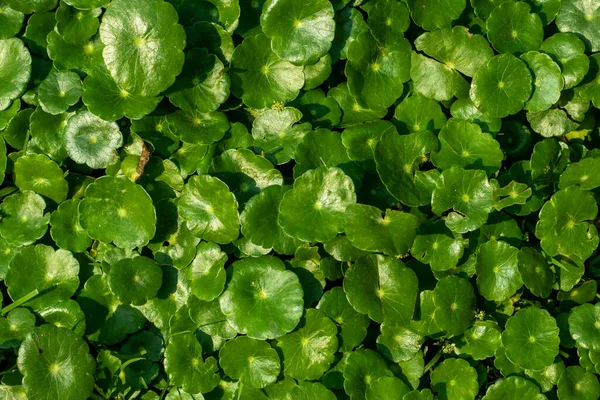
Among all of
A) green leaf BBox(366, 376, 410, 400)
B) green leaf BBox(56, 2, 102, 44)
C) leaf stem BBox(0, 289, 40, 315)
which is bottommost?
green leaf BBox(366, 376, 410, 400)

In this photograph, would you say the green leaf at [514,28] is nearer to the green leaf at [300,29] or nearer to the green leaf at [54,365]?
the green leaf at [300,29]

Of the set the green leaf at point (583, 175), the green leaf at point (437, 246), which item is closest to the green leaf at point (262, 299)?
the green leaf at point (437, 246)

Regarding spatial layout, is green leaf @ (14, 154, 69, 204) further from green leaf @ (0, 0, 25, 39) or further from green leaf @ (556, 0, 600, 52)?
green leaf @ (556, 0, 600, 52)

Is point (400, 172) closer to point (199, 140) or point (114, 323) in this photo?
point (199, 140)

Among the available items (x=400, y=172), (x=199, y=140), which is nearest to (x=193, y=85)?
(x=199, y=140)

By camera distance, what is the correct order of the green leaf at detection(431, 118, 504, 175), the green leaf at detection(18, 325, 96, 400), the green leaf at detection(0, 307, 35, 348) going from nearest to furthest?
the green leaf at detection(18, 325, 96, 400) → the green leaf at detection(0, 307, 35, 348) → the green leaf at detection(431, 118, 504, 175)

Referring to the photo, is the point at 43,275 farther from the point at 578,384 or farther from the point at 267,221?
the point at 578,384

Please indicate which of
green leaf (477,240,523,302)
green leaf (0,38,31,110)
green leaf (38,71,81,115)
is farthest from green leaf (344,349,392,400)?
green leaf (0,38,31,110)
